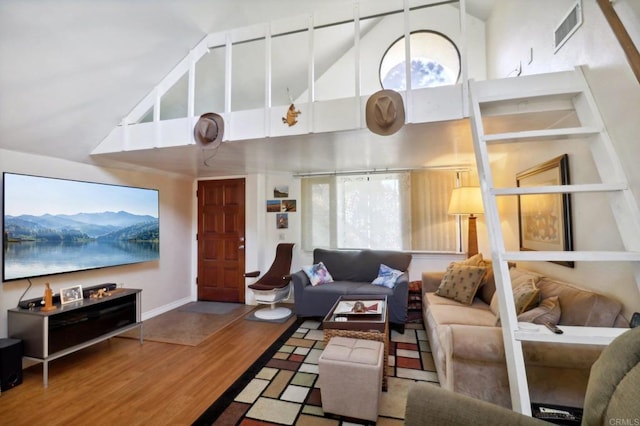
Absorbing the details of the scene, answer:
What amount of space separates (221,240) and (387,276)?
2683mm

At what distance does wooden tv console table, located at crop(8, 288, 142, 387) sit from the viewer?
2311mm

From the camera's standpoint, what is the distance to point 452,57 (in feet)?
13.1

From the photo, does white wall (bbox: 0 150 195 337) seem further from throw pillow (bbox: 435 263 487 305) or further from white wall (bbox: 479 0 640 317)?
white wall (bbox: 479 0 640 317)

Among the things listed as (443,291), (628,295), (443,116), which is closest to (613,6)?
(443,116)

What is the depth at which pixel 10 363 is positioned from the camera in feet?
7.35

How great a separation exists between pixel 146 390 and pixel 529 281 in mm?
3033

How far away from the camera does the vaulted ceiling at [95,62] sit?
76.2 inches

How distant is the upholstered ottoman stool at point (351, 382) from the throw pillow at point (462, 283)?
138cm

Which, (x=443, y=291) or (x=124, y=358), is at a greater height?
(x=443, y=291)

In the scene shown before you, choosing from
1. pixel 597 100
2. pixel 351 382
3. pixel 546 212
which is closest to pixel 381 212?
pixel 546 212

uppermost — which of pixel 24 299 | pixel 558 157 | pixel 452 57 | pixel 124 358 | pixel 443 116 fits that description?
pixel 452 57

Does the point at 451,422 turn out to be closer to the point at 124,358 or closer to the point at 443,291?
the point at 443,291

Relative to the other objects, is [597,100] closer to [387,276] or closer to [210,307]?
[387,276]

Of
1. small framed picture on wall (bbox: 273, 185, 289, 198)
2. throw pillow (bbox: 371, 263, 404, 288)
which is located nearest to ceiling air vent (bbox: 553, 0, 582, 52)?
throw pillow (bbox: 371, 263, 404, 288)
